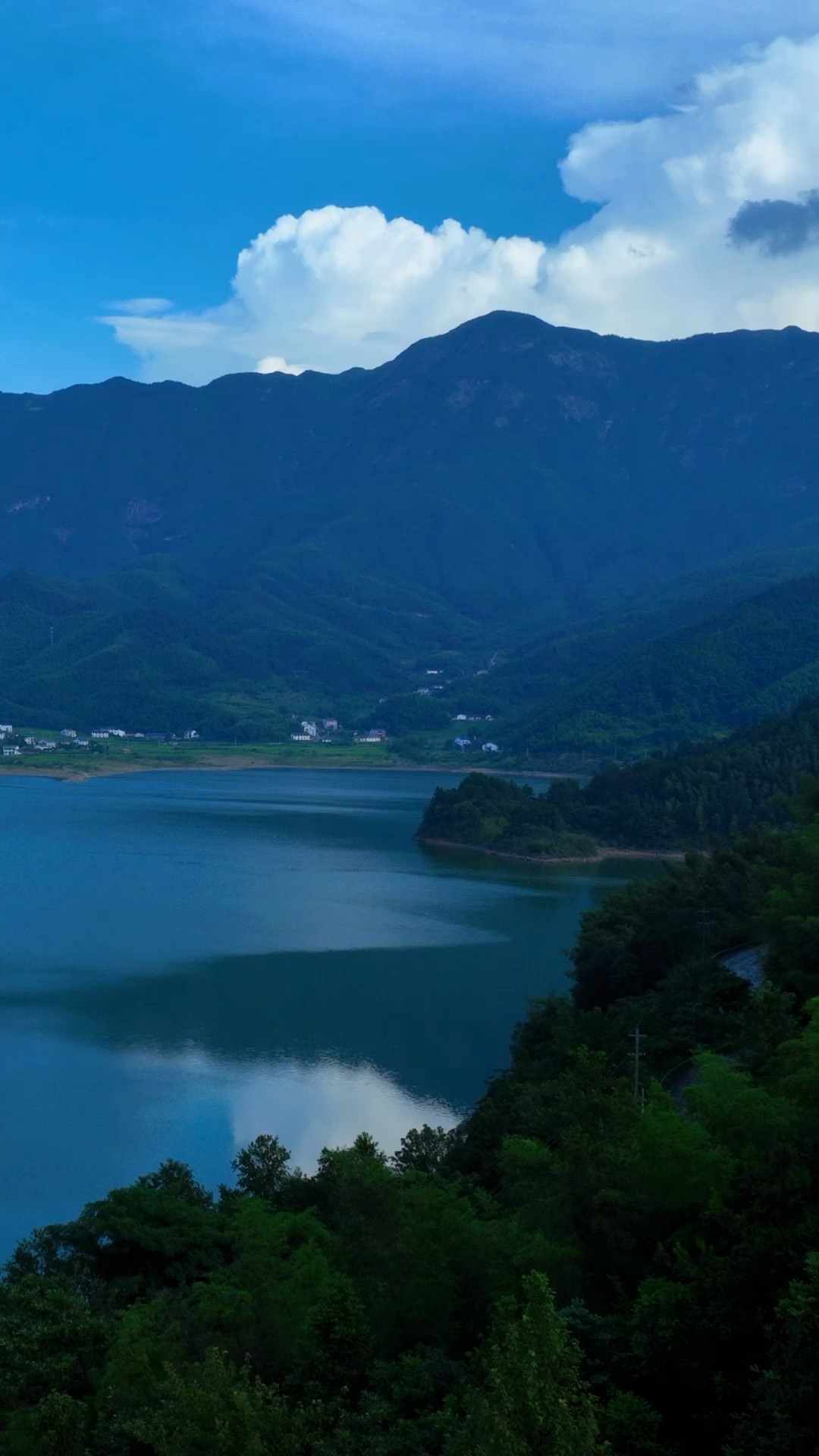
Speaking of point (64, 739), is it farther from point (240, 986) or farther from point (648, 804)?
point (240, 986)

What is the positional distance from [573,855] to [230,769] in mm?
33724

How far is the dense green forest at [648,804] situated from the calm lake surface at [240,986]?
Result: 5.88 ft

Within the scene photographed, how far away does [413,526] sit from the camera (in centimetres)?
14650

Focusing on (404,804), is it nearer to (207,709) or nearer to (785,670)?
(785,670)

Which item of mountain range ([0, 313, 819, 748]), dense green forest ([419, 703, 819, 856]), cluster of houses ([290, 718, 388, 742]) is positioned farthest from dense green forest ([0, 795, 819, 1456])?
cluster of houses ([290, 718, 388, 742])

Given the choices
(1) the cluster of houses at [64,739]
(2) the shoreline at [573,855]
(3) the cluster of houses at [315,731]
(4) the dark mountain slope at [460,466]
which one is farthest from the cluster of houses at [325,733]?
(4) the dark mountain slope at [460,466]

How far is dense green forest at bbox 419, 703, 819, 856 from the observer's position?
139ft

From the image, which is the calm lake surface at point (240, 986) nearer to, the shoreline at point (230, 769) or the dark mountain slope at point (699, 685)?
the shoreline at point (230, 769)

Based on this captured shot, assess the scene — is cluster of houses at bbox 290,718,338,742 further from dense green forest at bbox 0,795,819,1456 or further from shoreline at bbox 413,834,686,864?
dense green forest at bbox 0,795,819,1456

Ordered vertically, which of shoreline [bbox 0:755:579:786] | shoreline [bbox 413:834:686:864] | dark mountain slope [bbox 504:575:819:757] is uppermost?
dark mountain slope [bbox 504:575:819:757]

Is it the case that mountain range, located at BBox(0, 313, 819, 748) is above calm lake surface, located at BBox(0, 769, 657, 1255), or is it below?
above

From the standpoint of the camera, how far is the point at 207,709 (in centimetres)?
9269

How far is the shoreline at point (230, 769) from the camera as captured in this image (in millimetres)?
67750

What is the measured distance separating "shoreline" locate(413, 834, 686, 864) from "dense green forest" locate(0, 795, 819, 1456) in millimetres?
29934
